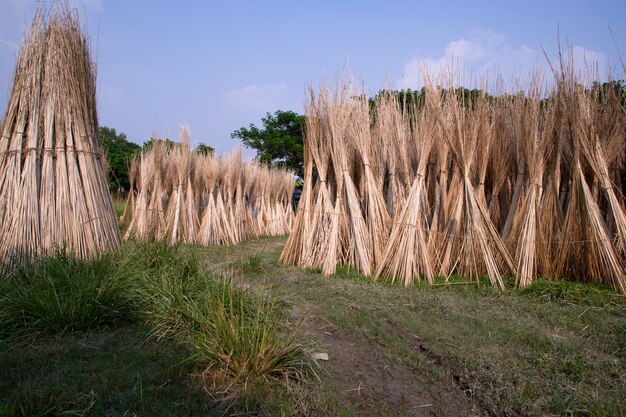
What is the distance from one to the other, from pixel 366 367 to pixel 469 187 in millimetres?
3019

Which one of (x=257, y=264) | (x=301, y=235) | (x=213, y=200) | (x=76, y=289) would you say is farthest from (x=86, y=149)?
(x=213, y=200)

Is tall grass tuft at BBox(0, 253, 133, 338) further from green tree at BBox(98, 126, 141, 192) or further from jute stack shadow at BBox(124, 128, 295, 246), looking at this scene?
green tree at BBox(98, 126, 141, 192)

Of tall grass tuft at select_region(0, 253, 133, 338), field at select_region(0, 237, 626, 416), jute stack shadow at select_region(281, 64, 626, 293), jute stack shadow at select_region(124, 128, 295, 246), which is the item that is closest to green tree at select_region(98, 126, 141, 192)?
jute stack shadow at select_region(124, 128, 295, 246)

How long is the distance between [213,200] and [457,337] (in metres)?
7.41

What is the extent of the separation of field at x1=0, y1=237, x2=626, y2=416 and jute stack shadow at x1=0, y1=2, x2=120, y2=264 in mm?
→ 1175

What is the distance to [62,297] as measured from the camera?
9.39 ft

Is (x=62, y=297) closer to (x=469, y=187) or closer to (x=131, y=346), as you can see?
(x=131, y=346)

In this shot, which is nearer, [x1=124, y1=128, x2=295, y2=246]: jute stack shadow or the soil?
the soil

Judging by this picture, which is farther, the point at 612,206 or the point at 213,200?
the point at 213,200

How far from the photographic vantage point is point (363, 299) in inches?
156

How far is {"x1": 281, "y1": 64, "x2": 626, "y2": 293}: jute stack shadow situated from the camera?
4523 millimetres

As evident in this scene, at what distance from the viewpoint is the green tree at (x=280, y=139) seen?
64.6 ft

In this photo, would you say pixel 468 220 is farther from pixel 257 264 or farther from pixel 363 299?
pixel 257 264

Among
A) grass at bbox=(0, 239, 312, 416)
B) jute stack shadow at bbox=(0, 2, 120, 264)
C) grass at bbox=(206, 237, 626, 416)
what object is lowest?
grass at bbox=(206, 237, 626, 416)
